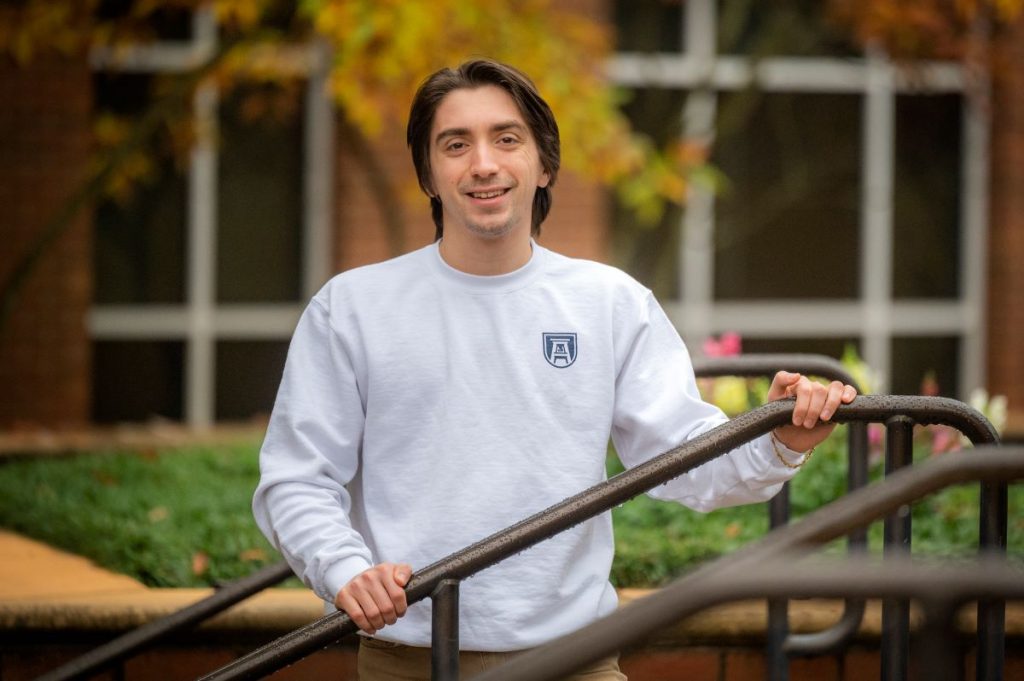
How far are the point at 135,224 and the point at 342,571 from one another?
615 centimetres

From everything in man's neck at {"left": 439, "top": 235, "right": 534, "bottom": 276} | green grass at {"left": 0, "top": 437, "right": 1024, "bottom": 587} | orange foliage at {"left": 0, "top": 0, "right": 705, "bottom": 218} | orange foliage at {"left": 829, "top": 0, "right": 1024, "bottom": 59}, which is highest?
orange foliage at {"left": 829, "top": 0, "right": 1024, "bottom": 59}

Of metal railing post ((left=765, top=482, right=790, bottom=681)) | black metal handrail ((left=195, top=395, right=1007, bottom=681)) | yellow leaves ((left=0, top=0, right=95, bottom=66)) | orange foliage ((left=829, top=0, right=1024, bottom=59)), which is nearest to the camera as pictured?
black metal handrail ((left=195, top=395, right=1007, bottom=681))

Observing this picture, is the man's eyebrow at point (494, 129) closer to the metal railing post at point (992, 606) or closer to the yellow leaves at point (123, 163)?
the metal railing post at point (992, 606)

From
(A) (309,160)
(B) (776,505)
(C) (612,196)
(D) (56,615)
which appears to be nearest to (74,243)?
(A) (309,160)

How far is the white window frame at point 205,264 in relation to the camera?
26.5 feet

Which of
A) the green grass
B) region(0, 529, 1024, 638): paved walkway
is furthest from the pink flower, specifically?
region(0, 529, 1024, 638): paved walkway

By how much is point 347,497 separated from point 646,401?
0.52 meters

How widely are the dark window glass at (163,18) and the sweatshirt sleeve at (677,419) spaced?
5290 mm

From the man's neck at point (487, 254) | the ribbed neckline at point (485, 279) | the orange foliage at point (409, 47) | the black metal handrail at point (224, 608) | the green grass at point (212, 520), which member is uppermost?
the orange foliage at point (409, 47)

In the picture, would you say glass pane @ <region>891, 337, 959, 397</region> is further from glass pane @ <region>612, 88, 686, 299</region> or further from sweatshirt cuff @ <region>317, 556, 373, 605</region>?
sweatshirt cuff @ <region>317, 556, 373, 605</region>

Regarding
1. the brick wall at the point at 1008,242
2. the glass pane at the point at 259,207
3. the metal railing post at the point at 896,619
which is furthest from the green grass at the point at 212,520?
the brick wall at the point at 1008,242

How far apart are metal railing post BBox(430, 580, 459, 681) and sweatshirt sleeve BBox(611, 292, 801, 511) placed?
44 centimetres

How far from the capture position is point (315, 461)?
2398 millimetres

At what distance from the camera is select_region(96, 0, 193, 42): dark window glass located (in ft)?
24.7
